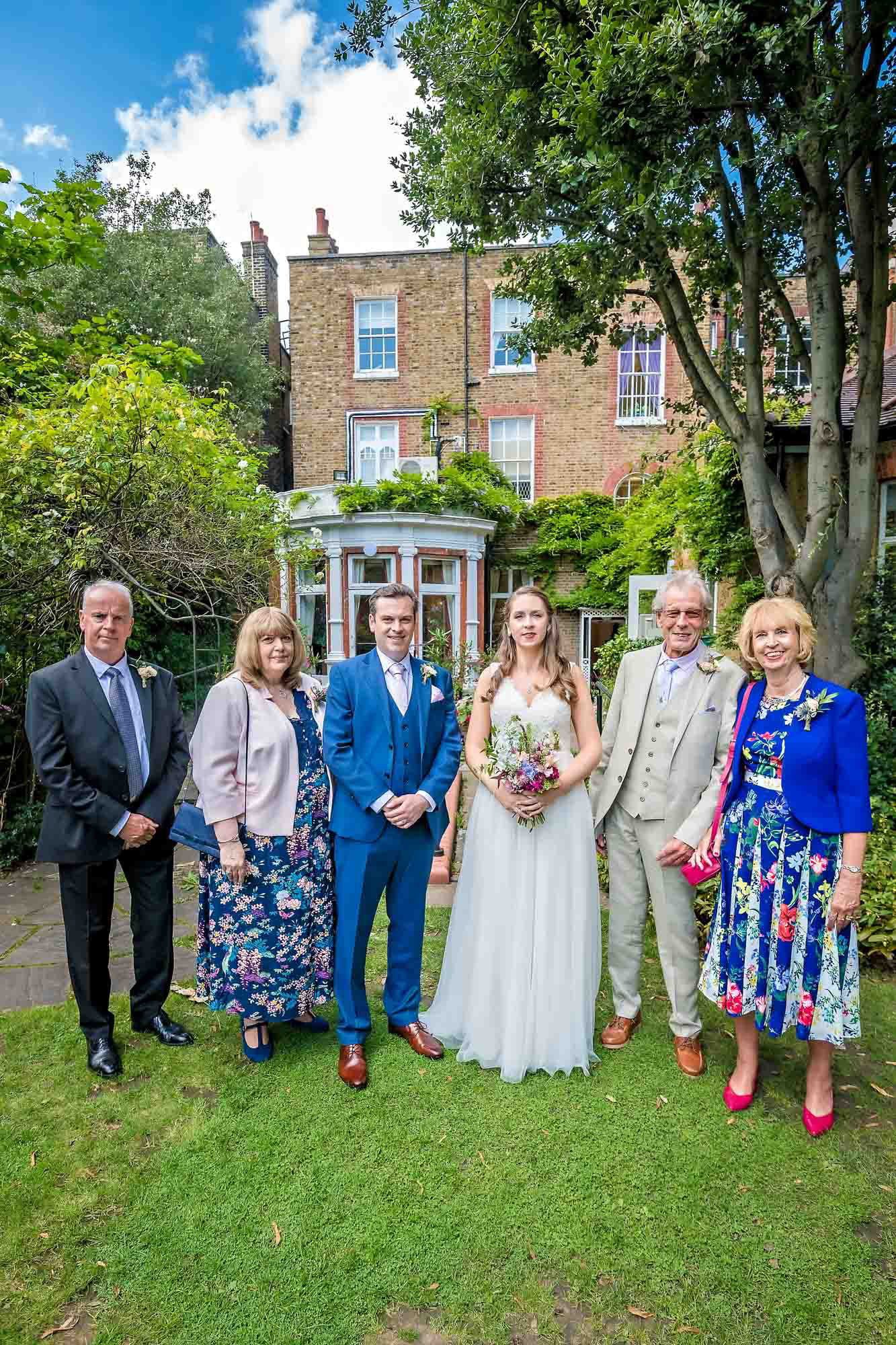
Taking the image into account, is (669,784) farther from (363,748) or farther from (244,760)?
(244,760)

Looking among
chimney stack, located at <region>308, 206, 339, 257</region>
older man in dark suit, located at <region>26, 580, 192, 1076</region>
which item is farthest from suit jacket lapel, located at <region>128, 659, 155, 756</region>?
chimney stack, located at <region>308, 206, 339, 257</region>

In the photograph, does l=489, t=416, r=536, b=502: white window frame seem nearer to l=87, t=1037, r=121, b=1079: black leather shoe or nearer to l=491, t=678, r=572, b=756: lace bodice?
l=491, t=678, r=572, b=756: lace bodice

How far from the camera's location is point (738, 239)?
19.8 ft

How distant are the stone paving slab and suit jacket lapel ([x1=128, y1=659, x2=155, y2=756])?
1.77 metres

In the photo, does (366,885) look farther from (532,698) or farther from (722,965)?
(722,965)

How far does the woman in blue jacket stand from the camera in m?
2.86

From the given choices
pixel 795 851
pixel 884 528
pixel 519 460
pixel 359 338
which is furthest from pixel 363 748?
pixel 359 338

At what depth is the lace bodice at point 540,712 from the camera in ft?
11.1

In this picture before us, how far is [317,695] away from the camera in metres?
3.58

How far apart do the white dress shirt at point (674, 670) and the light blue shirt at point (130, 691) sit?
251 centimetres

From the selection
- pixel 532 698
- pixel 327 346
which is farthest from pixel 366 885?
pixel 327 346

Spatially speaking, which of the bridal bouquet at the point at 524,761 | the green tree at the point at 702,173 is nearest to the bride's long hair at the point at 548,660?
the bridal bouquet at the point at 524,761

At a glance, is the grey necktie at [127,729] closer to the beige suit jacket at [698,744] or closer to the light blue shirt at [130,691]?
the light blue shirt at [130,691]

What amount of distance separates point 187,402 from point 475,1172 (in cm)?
695
